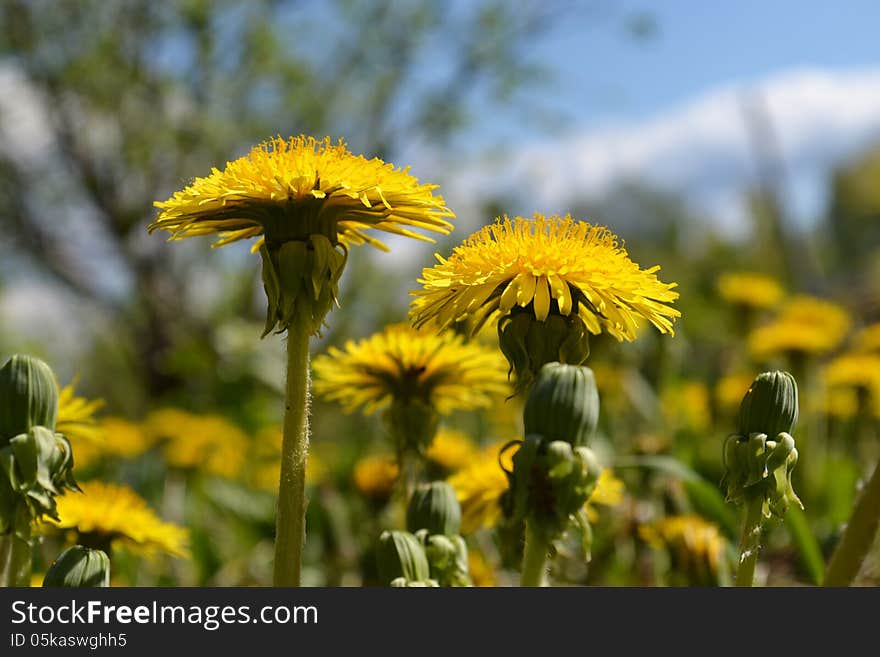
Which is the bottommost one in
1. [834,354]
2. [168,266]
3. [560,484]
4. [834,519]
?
[560,484]

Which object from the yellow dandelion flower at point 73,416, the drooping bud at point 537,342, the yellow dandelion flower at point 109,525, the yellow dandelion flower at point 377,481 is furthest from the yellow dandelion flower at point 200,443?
the drooping bud at point 537,342

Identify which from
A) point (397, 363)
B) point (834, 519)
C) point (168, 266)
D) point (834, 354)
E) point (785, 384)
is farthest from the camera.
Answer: point (168, 266)

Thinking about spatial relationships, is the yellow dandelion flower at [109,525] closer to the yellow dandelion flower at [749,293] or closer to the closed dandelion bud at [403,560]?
the closed dandelion bud at [403,560]

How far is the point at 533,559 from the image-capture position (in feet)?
3.23

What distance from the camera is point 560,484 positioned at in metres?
0.91

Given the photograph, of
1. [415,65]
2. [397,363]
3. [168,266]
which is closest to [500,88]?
[415,65]

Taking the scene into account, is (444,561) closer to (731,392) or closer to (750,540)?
(750,540)

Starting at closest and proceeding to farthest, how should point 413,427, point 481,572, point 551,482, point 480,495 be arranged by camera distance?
point 551,482 → point 413,427 → point 480,495 → point 481,572

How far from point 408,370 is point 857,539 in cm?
72

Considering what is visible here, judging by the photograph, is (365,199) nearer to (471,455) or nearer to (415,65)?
(471,455)

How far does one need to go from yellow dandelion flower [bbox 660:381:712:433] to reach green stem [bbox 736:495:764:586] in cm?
217

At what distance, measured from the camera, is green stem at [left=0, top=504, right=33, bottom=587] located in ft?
3.44

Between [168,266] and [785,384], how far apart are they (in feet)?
26.5

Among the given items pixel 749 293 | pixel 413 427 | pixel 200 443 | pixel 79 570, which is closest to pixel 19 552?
A: pixel 79 570
